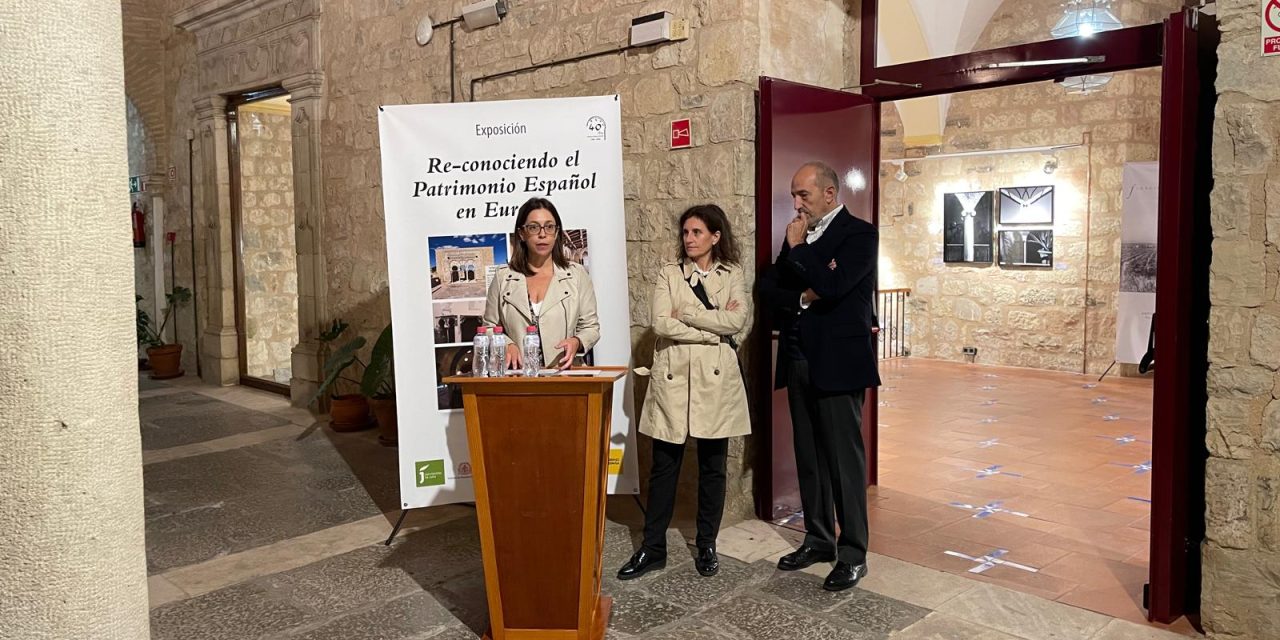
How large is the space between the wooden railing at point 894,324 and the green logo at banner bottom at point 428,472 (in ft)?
25.6

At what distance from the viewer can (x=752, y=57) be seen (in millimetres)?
4023

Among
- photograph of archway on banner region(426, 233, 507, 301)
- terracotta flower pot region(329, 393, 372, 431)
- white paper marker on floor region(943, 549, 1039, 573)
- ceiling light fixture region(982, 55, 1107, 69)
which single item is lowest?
white paper marker on floor region(943, 549, 1039, 573)

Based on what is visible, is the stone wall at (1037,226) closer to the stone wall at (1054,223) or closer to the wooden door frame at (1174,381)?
the stone wall at (1054,223)

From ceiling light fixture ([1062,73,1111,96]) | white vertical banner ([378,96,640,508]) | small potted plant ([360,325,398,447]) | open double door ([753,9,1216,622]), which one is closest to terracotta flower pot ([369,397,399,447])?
small potted plant ([360,325,398,447])

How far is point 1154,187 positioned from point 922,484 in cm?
434

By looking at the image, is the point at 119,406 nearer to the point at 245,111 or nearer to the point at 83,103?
the point at 83,103

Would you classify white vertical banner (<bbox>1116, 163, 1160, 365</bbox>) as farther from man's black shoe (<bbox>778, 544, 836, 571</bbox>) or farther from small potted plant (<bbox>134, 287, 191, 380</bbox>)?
small potted plant (<bbox>134, 287, 191, 380</bbox>)

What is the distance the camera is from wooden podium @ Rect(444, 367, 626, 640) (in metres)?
2.78

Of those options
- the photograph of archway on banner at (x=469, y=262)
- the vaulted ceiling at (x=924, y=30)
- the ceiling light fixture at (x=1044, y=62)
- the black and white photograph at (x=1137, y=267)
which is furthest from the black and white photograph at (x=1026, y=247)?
the photograph of archway on banner at (x=469, y=262)

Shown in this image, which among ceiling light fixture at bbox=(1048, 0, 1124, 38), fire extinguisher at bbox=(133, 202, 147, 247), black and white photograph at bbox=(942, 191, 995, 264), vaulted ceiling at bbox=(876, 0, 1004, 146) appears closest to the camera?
vaulted ceiling at bbox=(876, 0, 1004, 146)

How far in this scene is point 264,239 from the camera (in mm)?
8461

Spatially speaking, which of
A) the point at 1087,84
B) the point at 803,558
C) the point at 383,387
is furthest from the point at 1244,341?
the point at 1087,84

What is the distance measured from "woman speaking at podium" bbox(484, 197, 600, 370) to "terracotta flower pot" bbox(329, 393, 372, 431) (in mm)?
3112

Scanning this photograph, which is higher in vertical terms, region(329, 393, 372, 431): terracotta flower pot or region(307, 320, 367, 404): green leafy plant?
region(307, 320, 367, 404): green leafy plant
